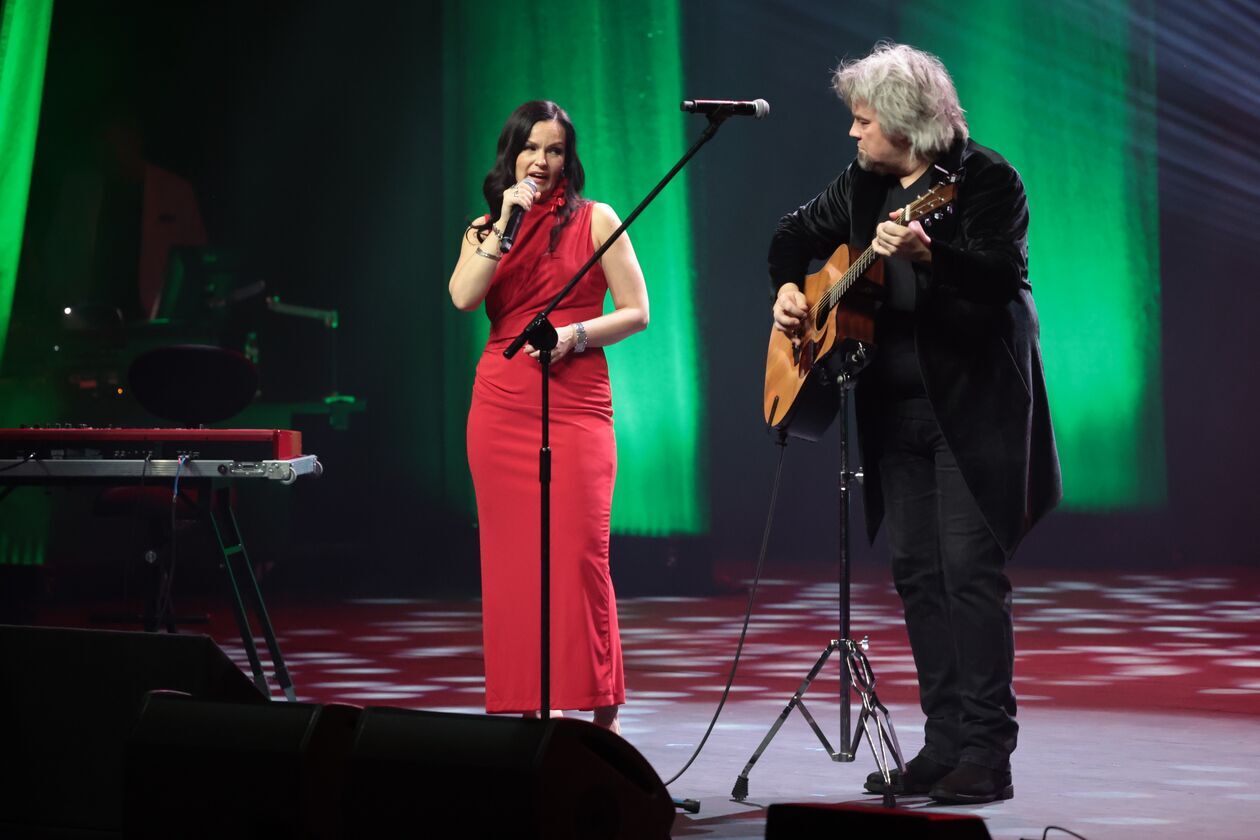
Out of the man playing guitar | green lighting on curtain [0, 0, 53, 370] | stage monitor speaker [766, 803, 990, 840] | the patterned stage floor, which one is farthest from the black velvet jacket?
green lighting on curtain [0, 0, 53, 370]

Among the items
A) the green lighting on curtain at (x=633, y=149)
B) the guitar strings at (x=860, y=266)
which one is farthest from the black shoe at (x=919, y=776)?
the green lighting on curtain at (x=633, y=149)

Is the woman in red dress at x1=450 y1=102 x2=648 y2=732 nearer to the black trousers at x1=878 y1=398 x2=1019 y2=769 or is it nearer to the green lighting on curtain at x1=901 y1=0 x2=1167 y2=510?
the black trousers at x1=878 y1=398 x2=1019 y2=769

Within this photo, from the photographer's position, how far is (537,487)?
10.3 feet

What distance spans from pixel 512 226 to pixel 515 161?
0.72 ft

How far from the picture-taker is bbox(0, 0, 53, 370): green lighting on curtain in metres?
7.13

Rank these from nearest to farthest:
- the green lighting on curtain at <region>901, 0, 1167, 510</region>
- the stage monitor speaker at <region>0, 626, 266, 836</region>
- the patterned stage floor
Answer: the stage monitor speaker at <region>0, 626, 266, 836</region> < the patterned stage floor < the green lighting on curtain at <region>901, 0, 1167, 510</region>

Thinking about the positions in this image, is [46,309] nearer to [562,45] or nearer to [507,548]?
[562,45]

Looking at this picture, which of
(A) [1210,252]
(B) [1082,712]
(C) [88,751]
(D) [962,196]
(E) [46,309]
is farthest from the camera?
(A) [1210,252]

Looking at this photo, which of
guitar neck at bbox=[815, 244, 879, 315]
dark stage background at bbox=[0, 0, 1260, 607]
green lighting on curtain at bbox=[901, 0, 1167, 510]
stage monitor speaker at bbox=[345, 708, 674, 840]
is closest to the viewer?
stage monitor speaker at bbox=[345, 708, 674, 840]

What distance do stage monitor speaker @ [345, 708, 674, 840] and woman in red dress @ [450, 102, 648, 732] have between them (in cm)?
121

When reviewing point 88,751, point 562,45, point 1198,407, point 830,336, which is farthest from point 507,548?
point 1198,407

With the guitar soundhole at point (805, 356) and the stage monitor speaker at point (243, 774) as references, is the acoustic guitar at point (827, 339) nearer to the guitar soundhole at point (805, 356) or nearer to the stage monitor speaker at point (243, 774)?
the guitar soundhole at point (805, 356)

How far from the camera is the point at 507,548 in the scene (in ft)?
10.4

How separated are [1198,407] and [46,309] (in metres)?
6.03
